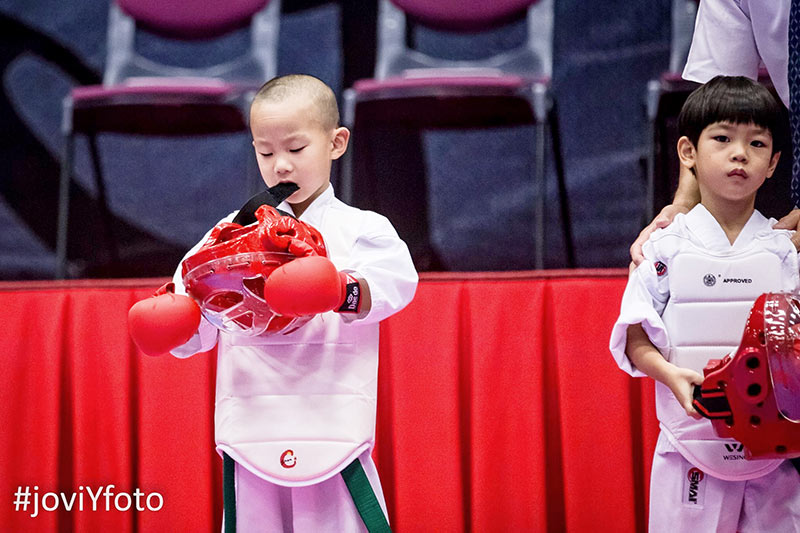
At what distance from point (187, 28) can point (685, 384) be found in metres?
2.34

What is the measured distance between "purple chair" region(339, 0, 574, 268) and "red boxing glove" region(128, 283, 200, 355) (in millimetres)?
1365

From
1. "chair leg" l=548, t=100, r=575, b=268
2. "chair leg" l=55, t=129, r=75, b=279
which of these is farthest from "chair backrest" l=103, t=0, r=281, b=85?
"chair leg" l=548, t=100, r=575, b=268

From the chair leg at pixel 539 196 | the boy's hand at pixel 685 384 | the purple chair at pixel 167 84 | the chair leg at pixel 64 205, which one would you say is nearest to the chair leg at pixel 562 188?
the chair leg at pixel 539 196

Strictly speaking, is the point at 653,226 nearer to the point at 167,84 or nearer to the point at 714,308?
the point at 714,308

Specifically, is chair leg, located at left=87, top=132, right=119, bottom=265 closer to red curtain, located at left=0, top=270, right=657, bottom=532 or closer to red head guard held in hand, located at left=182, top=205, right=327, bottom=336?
red curtain, located at left=0, top=270, right=657, bottom=532

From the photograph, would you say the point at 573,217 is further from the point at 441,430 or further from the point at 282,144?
the point at 282,144

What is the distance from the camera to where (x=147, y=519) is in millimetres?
1976

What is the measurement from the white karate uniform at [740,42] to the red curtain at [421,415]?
50 cm

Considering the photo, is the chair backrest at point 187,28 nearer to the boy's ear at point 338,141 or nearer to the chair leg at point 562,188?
the chair leg at point 562,188

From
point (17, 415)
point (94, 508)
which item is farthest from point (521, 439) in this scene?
point (17, 415)

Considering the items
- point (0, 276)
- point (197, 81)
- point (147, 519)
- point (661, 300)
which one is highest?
point (197, 81)

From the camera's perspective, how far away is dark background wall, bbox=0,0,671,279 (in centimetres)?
273

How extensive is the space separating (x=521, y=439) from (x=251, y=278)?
0.91 metres

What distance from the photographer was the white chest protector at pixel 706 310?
1351 millimetres
